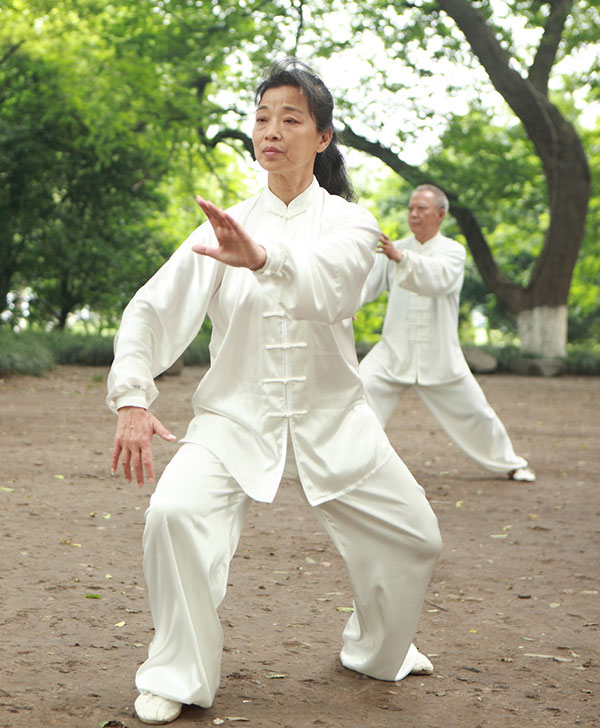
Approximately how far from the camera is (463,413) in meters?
9.12

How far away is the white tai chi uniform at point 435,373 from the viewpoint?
908cm

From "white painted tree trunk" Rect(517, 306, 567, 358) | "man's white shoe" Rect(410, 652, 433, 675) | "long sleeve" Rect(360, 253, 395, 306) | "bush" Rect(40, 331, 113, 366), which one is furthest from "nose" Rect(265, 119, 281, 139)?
"white painted tree trunk" Rect(517, 306, 567, 358)

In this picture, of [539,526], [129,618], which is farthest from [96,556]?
[539,526]

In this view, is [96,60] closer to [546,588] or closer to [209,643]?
[546,588]

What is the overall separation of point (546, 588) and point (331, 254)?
289 cm

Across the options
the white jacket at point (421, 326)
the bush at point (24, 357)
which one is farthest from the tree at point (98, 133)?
the white jacket at point (421, 326)

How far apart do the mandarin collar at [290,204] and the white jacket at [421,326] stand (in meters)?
4.89

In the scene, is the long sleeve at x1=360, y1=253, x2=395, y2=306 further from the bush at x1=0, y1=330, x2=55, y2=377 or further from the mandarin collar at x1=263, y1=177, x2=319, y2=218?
the bush at x1=0, y1=330, x2=55, y2=377

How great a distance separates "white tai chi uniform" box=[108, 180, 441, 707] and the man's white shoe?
0.53 ft

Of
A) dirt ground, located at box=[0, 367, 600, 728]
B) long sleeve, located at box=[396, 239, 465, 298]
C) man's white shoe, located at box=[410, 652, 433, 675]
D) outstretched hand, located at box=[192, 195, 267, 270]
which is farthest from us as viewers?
long sleeve, located at box=[396, 239, 465, 298]

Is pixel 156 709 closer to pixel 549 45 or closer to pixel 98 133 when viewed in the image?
pixel 98 133

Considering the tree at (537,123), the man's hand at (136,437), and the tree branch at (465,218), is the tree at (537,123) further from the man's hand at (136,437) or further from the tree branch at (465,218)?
the man's hand at (136,437)

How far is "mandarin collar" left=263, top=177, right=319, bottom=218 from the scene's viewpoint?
12.3ft

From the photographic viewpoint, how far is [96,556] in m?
5.81
